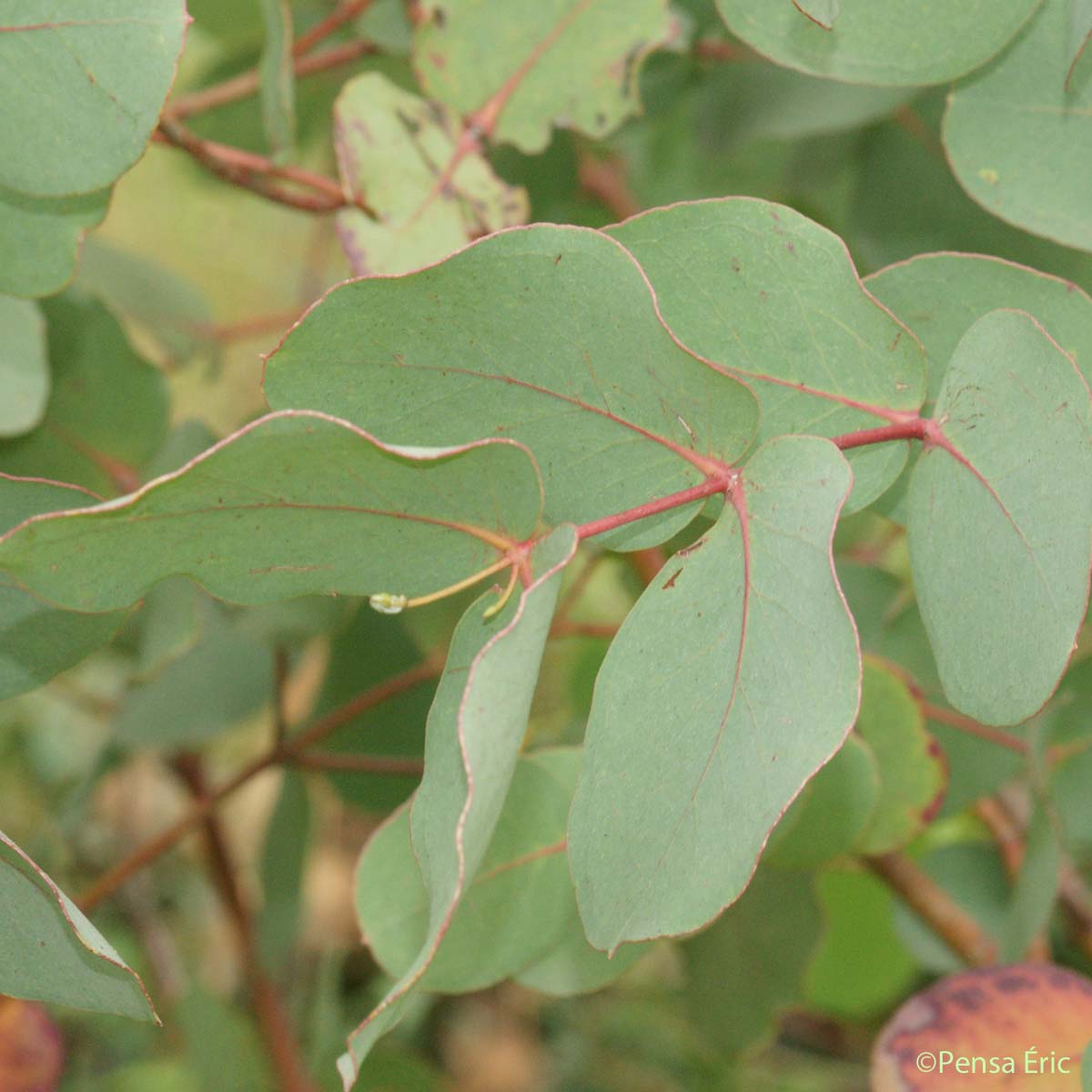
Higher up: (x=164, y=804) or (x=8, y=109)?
(x=8, y=109)

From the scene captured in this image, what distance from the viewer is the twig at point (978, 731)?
754 mm

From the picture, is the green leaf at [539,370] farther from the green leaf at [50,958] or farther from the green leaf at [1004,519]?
the green leaf at [50,958]

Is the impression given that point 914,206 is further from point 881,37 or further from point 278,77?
point 278,77

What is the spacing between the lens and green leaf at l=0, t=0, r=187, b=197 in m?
0.45

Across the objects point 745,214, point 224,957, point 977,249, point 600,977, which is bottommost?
point 224,957

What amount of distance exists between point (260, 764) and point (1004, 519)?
528mm

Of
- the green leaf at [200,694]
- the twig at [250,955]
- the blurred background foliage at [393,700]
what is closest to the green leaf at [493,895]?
the blurred background foliage at [393,700]

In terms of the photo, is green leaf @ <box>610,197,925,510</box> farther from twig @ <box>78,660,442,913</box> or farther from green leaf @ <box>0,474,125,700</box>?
twig @ <box>78,660,442,913</box>

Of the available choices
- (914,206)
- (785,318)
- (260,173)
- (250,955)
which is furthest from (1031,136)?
(250,955)

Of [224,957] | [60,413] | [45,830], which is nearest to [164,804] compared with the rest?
[224,957]

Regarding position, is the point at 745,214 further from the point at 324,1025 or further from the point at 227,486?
the point at 324,1025

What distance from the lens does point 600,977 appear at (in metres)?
0.60

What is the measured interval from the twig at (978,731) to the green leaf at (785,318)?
12.9 inches

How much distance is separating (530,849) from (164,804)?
1220 mm
